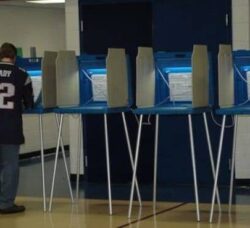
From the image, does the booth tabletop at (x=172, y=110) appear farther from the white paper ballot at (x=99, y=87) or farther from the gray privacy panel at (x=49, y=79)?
the gray privacy panel at (x=49, y=79)

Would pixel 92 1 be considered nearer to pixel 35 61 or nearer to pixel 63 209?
pixel 35 61

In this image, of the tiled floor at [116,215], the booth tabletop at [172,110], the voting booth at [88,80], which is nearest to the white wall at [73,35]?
the tiled floor at [116,215]

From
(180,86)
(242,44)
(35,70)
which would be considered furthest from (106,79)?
(242,44)

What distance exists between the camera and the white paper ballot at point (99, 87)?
6.67 metres

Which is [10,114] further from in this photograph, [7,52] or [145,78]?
[145,78]

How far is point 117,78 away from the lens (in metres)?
6.31

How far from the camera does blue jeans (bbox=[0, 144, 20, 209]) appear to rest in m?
6.32

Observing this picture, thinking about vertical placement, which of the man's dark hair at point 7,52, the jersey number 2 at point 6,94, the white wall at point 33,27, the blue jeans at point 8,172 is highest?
the white wall at point 33,27

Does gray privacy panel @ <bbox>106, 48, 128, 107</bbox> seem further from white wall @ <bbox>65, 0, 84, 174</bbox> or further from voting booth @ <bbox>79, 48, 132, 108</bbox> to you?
white wall @ <bbox>65, 0, 84, 174</bbox>

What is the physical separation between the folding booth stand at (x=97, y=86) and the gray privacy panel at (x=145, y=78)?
0.60ft

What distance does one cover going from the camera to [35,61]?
6953mm

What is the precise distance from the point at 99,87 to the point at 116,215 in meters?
1.22

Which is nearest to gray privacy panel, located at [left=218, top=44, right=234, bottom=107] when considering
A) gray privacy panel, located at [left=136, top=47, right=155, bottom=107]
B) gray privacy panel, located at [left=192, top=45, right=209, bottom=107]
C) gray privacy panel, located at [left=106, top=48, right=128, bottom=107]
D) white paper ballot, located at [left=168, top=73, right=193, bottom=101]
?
gray privacy panel, located at [left=192, top=45, right=209, bottom=107]

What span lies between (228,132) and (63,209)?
2199 mm
